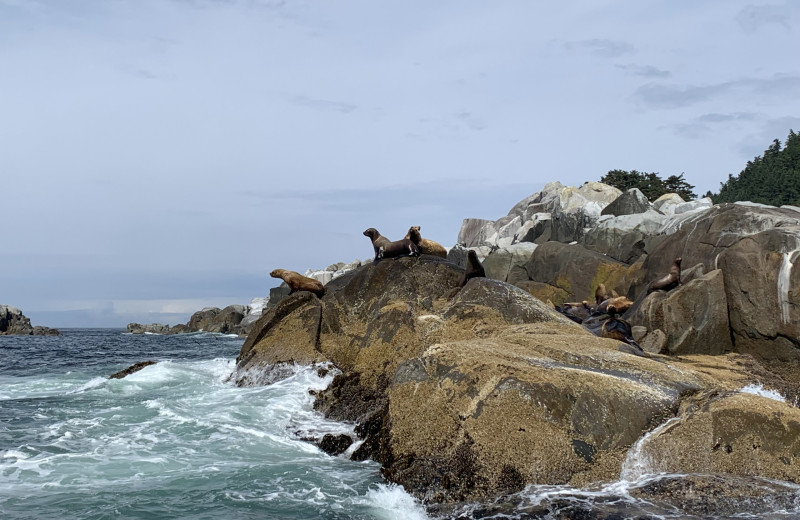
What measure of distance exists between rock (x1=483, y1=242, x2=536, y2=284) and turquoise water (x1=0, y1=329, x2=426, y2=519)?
2226 cm

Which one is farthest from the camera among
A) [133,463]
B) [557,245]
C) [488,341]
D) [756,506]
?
[557,245]

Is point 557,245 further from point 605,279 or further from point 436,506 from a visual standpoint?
point 436,506

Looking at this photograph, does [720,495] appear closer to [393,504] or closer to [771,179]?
[393,504]

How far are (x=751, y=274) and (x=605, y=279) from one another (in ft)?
42.7

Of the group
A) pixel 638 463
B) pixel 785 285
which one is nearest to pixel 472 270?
pixel 638 463

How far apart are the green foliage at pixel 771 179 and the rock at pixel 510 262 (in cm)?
5460

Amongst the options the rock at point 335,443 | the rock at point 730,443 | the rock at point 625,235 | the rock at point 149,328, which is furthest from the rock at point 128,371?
the rock at point 149,328

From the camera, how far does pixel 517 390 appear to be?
7945mm

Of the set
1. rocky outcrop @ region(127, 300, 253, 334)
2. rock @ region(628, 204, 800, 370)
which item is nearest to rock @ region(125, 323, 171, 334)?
rocky outcrop @ region(127, 300, 253, 334)

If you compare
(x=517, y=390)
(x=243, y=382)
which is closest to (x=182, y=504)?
(x=517, y=390)

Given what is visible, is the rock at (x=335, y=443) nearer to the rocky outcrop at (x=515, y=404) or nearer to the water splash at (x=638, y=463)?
the rocky outcrop at (x=515, y=404)

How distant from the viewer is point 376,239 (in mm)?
17594

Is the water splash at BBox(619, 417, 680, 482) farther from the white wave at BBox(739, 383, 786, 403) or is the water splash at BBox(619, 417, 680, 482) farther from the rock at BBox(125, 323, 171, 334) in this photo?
the rock at BBox(125, 323, 171, 334)

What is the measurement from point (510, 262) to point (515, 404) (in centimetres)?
2969
